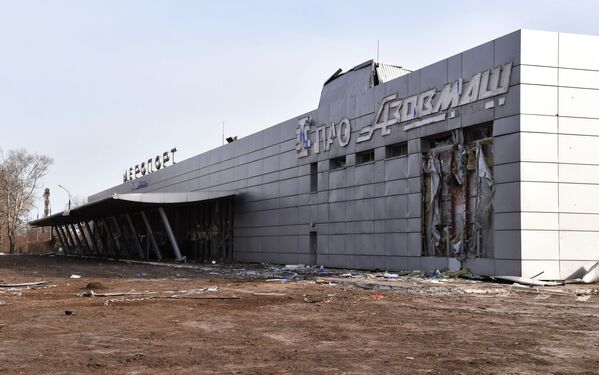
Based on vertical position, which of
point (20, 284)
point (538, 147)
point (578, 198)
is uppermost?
point (538, 147)

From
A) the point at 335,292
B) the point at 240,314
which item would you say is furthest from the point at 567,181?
the point at 240,314

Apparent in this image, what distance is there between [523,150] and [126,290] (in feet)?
45.3

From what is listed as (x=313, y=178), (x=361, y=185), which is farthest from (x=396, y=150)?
(x=313, y=178)

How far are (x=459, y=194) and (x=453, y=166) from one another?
44.7 inches

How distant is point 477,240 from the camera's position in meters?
22.4

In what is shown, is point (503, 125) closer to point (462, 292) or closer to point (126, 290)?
point (462, 292)

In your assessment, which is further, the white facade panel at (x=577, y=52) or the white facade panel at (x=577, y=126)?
the white facade panel at (x=577, y=52)

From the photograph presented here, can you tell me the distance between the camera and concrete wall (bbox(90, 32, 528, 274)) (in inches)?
833

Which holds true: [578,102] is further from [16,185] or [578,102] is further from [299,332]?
[16,185]

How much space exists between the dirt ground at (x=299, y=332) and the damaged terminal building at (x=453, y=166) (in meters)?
4.85

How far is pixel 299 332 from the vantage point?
31.6ft

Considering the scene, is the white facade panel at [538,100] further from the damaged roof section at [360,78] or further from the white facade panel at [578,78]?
the damaged roof section at [360,78]

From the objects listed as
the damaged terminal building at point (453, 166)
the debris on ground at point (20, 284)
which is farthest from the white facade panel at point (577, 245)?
the debris on ground at point (20, 284)

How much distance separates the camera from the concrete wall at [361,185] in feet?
69.4
